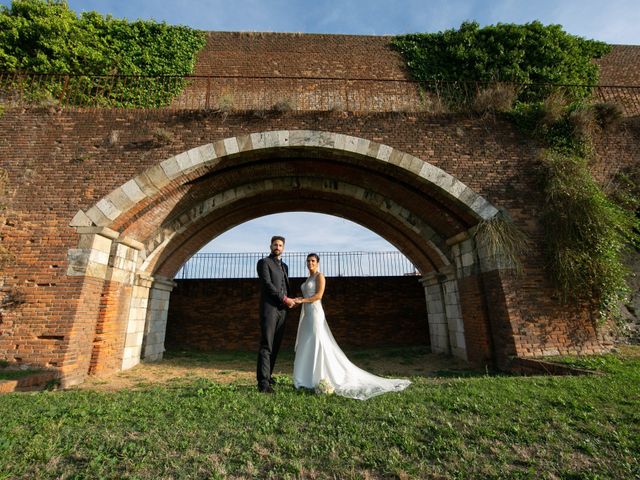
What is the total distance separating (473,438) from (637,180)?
25.8 ft

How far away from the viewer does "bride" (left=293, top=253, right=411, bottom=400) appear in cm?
416

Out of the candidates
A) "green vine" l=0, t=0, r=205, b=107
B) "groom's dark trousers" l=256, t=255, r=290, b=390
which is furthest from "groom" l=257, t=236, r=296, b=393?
"green vine" l=0, t=0, r=205, b=107

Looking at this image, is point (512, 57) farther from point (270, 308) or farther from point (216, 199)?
point (270, 308)

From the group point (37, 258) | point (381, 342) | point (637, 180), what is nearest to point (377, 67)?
point (637, 180)

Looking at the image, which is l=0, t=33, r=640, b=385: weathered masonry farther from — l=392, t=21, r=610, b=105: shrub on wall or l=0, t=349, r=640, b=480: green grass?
l=392, t=21, r=610, b=105: shrub on wall

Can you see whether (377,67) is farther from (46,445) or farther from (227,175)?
(46,445)

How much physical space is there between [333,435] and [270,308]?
78.9 inches

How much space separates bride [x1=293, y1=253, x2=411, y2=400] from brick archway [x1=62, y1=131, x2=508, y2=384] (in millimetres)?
3779

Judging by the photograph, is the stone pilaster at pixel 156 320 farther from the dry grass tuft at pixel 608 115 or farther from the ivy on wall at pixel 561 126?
the dry grass tuft at pixel 608 115

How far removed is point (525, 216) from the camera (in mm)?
6949

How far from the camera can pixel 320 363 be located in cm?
431

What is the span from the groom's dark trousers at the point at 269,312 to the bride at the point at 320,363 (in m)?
0.29

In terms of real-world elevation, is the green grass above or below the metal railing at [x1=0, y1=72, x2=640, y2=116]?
below

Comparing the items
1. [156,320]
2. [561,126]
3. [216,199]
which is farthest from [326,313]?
[561,126]
